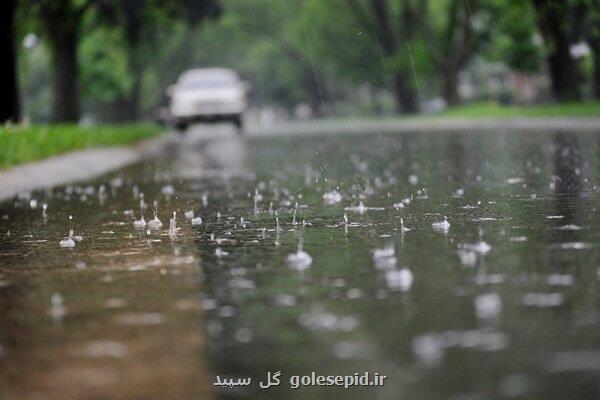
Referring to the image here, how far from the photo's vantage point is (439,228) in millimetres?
9906

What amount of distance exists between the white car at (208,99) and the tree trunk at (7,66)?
16.4 metres

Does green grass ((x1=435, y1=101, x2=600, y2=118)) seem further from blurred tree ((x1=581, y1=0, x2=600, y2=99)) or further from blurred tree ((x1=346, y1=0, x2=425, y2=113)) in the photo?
blurred tree ((x1=346, y1=0, x2=425, y2=113))

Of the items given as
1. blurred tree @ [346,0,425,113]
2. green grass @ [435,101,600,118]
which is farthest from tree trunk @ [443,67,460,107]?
green grass @ [435,101,600,118]

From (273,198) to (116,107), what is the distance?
48.7 meters

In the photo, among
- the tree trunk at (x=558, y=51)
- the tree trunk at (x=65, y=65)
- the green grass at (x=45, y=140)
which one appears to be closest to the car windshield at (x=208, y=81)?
the tree trunk at (x=65, y=65)

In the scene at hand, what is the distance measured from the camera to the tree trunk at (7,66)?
2881 centimetres

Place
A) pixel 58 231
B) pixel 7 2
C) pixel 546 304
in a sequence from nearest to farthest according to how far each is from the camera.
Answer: pixel 546 304 → pixel 58 231 → pixel 7 2

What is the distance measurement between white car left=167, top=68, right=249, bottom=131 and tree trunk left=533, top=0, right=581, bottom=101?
10480 millimetres

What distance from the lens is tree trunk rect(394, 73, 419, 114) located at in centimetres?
7088

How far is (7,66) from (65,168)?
7.47 meters

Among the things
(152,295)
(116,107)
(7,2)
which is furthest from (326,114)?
(152,295)

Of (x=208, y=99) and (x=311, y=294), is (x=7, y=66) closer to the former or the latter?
(x=208, y=99)

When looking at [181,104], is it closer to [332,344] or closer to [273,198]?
[273,198]

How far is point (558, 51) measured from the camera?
144 ft
